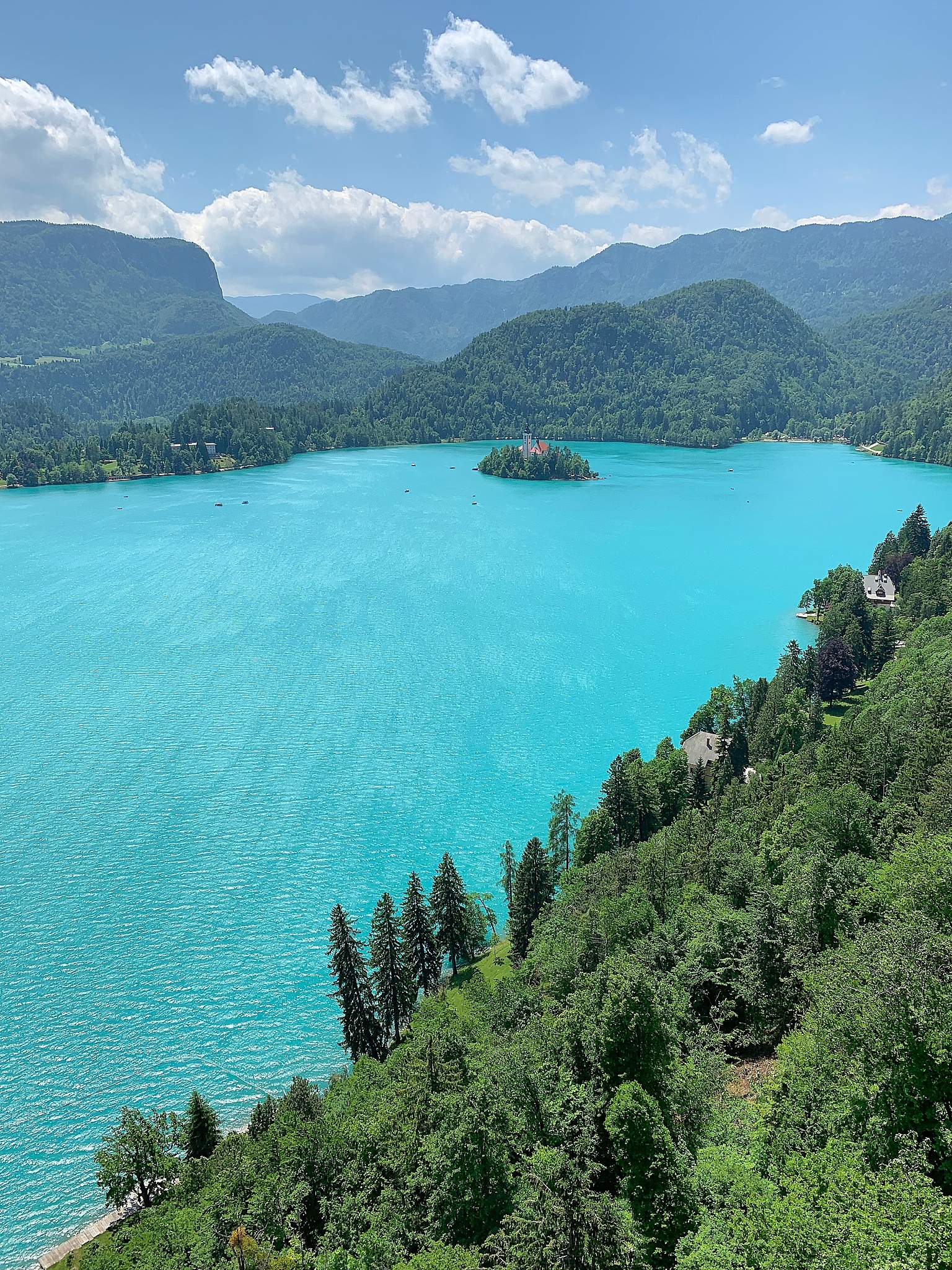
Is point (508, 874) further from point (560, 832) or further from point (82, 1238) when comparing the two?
point (82, 1238)

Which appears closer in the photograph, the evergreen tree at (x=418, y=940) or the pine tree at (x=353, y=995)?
the pine tree at (x=353, y=995)

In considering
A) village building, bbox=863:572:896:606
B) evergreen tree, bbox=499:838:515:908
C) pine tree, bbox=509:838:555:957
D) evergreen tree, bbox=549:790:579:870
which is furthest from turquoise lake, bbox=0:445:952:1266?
village building, bbox=863:572:896:606

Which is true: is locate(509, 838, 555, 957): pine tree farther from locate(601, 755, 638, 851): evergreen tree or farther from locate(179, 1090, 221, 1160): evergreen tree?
locate(179, 1090, 221, 1160): evergreen tree

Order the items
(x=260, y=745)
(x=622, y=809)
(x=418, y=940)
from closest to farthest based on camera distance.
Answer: (x=418, y=940) → (x=622, y=809) → (x=260, y=745)

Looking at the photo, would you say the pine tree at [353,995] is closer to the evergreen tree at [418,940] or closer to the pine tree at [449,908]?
the evergreen tree at [418,940]

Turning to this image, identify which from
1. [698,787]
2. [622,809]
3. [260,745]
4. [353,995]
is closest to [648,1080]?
[353,995]

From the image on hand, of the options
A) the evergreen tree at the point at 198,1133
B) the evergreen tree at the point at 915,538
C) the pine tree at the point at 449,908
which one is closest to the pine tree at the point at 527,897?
the pine tree at the point at 449,908

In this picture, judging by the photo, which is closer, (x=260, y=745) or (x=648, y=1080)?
(x=648, y=1080)

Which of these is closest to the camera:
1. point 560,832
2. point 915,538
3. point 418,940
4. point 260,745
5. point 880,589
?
point 418,940
